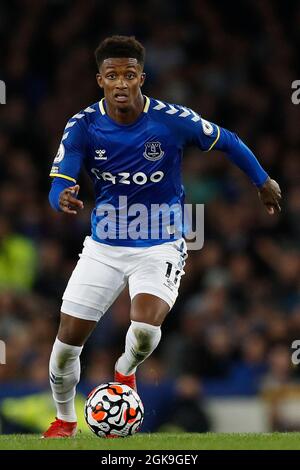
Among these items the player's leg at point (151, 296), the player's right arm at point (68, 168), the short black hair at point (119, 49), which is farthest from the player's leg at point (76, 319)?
the short black hair at point (119, 49)

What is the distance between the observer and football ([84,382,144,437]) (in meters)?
7.26

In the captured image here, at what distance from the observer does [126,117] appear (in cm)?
756

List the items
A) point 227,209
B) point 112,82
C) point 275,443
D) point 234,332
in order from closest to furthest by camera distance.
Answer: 1. point 275,443
2. point 112,82
3. point 234,332
4. point 227,209

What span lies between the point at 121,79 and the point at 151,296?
1355mm

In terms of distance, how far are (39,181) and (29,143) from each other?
55cm

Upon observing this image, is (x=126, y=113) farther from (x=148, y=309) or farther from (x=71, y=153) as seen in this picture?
(x=148, y=309)

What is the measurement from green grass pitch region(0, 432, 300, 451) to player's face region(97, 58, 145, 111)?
81.4 inches

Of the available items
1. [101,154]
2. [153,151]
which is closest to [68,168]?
[101,154]

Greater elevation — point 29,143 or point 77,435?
point 29,143

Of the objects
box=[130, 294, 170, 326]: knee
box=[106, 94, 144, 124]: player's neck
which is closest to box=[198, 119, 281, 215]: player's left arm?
box=[106, 94, 144, 124]: player's neck

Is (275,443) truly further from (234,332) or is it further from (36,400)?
(234,332)

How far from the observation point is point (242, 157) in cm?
772

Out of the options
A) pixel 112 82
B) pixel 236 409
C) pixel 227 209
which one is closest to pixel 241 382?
pixel 236 409

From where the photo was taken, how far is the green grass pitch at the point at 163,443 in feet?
22.0
